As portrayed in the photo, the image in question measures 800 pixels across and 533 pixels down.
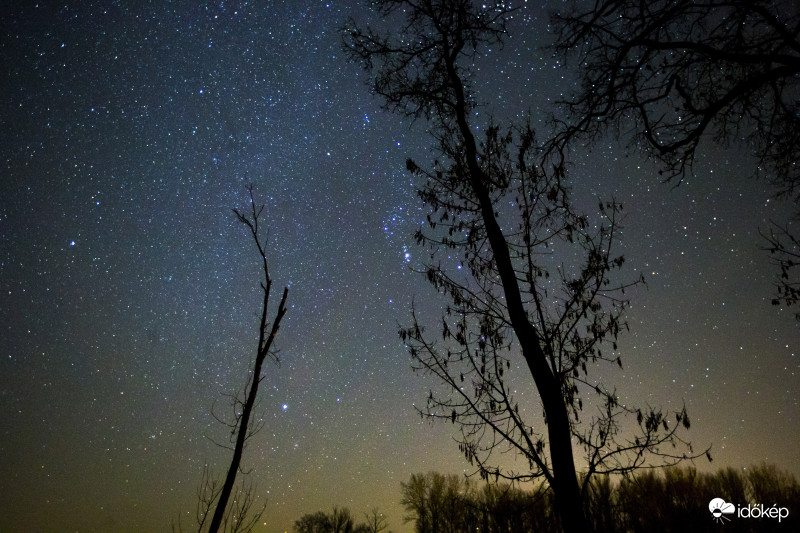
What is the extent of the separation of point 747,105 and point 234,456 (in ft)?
25.3

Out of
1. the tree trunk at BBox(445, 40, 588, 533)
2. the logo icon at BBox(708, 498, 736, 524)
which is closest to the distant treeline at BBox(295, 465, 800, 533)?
the logo icon at BBox(708, 498, 736, 524)

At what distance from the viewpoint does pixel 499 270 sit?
3871 millimetres

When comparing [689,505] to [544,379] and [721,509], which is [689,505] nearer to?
[721,509]

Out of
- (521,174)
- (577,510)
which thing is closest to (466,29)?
(521,174)

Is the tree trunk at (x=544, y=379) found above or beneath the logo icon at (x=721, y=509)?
above

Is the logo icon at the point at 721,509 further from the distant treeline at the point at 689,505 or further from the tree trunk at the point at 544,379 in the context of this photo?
the tree trunk at the point at 544,379

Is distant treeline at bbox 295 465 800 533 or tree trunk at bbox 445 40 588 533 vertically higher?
tree trunk at bbox 445 40 588 533

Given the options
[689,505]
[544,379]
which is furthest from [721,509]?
[544,379]

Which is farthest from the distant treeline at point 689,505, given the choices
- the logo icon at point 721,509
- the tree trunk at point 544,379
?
the tree trunk at point 544,379

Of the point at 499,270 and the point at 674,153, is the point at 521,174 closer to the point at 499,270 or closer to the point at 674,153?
the point at 499,270

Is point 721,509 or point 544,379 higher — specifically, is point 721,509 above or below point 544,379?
below

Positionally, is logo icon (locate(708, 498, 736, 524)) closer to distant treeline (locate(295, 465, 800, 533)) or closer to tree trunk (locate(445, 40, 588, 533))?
distant treeline (locate(295, 465, 800, 533))

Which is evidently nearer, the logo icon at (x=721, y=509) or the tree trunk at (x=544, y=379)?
the tree trunk at (x=544, y=379)

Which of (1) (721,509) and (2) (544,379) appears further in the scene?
(1) (721,509)
